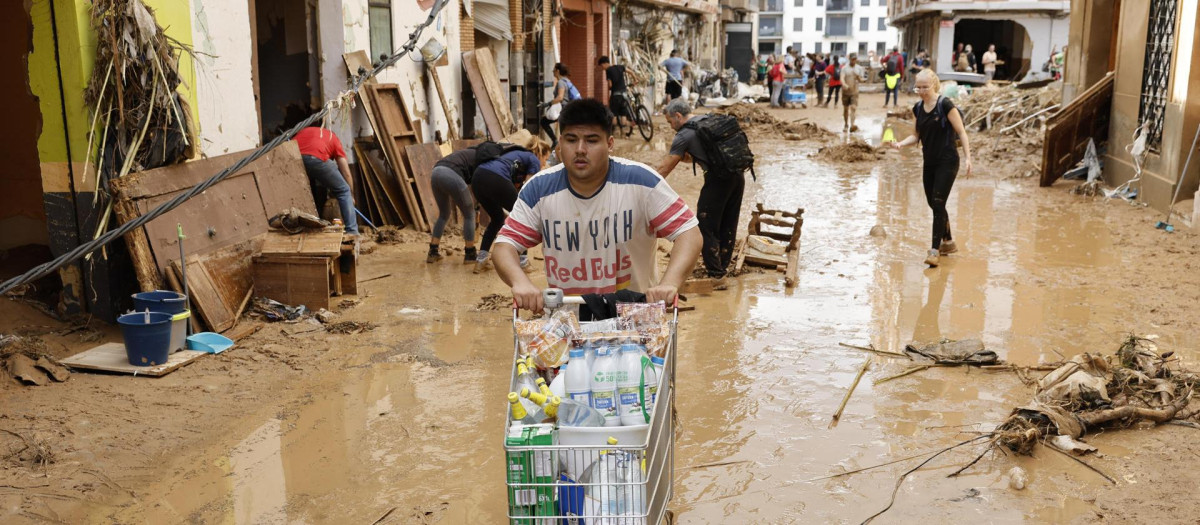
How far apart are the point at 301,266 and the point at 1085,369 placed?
5.80 metres

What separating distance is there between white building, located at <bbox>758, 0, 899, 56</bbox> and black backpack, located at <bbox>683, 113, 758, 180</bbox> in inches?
3478

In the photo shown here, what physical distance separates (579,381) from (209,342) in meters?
4.72

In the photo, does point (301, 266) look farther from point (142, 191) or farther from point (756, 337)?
point (756, 337)

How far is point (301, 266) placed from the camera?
26.1 feet

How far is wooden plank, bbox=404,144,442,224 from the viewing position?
11734mm

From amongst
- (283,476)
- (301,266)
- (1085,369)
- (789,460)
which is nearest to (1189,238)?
(1085,369)

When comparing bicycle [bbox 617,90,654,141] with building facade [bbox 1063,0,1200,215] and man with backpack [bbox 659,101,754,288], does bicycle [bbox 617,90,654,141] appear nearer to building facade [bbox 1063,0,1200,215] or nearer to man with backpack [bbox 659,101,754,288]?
building facade [bbox 1063,0,1200,215]

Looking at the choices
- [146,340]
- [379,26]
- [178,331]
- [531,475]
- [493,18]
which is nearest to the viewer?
[531,475]

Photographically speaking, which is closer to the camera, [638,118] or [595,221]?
[595,221]

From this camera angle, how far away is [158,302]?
6.63 meters

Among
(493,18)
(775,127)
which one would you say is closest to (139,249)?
(493,18)

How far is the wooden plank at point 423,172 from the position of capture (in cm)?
1173

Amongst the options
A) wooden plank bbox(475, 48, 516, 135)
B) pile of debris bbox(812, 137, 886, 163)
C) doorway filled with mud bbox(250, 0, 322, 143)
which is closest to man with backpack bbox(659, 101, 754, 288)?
doorway filled with mud bbox(250, 0, 322, 143)

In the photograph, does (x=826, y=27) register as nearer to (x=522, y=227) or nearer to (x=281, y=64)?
(x=281, y=64)
